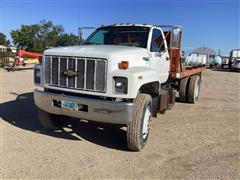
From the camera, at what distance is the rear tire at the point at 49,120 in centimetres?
600

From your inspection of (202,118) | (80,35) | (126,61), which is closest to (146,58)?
(126,61)

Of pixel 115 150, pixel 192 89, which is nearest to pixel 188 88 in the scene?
pixel 192 89

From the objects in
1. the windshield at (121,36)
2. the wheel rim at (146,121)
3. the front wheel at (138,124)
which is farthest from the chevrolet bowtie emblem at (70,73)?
the windshield at (121,36)

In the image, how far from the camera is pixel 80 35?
25.0 feet

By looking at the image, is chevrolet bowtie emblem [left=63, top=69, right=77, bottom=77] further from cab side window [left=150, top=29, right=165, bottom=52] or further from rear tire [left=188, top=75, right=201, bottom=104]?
rear tire [left=188, top=75, right=201, bottom=104]

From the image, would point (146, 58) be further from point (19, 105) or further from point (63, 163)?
point (19, 105)

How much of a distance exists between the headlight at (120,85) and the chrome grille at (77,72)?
0.19 meters

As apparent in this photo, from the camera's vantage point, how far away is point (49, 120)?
603 cm

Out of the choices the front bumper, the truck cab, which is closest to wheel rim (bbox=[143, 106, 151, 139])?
the truck cab

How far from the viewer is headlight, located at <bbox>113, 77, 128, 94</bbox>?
15.5 feet

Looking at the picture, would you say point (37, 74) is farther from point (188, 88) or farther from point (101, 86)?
point (188, 88)

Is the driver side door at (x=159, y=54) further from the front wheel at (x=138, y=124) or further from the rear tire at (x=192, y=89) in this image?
the rear tire at (x=192, y=89)

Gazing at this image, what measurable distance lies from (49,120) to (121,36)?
7.94 feet

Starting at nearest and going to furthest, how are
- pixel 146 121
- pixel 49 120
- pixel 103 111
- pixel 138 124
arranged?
pixel 103 111, pixel 138 124, pixel 146 121, pixel 49 120
